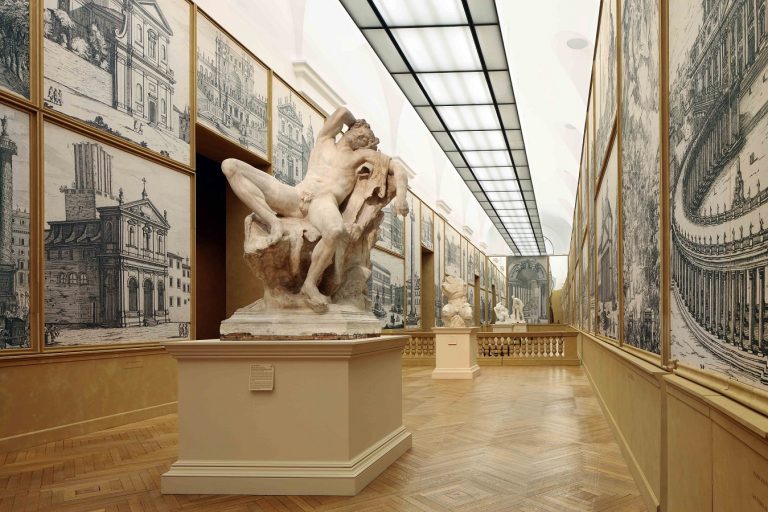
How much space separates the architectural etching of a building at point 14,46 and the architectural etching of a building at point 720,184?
→ 6.09 metres

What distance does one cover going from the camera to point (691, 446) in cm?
288

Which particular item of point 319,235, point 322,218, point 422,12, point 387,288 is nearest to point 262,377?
point 319,235

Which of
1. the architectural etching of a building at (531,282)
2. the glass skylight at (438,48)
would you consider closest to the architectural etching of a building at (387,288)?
the glass skylight at (438,48)

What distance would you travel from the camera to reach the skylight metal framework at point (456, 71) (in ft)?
48.0

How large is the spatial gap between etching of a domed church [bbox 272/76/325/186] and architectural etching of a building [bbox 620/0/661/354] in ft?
25.8

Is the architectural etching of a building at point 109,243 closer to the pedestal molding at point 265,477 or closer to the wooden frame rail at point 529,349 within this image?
the pedestal molding at point 265,477

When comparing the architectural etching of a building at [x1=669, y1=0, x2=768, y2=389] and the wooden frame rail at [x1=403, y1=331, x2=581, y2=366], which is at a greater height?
the architectural etching of a building at [x1=669, y1=0, x2=768, y2=389]

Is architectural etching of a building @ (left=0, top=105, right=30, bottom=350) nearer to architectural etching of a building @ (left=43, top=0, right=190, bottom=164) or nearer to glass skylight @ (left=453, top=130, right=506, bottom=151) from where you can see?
architectural etching of a building @ (left=43, top=0, right=190, bottom=164)

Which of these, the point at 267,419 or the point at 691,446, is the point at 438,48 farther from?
the point at 691,446

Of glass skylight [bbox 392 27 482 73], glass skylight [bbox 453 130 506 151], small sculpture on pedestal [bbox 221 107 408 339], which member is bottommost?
small sculpture on pedestal [bbox 221 107 408 339]

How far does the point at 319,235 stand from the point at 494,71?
43.9ft

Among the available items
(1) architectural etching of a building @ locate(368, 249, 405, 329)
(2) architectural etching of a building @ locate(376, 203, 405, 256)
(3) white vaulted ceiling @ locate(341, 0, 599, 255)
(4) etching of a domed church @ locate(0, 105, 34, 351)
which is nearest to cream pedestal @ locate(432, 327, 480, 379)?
(1) architectural etching of a building @ locate(368, 249, 405, 329)

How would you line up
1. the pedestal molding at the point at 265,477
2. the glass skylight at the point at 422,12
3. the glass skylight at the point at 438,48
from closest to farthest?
the pedestal molding at the point at 265,477 < the glass skylight at the point at 422,12 < the glass skylight at the point at 438,48

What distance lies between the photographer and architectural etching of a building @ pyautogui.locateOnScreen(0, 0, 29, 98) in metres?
6.41
